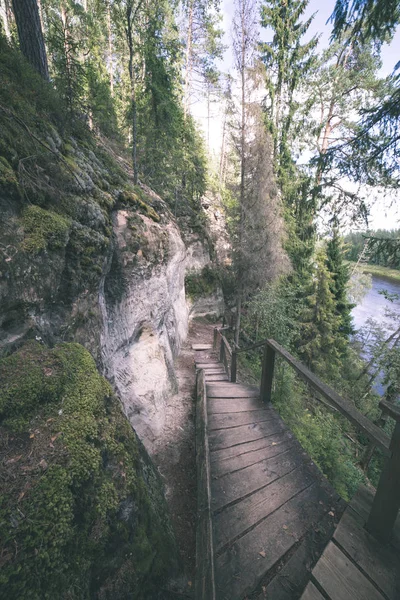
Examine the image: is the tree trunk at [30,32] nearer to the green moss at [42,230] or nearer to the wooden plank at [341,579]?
the green moss at [42,230]

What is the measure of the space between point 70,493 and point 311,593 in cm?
190

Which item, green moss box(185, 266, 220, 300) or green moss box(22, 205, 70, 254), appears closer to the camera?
green moss box(22, 205, 70, 254)

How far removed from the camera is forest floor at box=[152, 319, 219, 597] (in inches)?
124

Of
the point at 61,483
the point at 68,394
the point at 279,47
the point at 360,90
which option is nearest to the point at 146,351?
the point at 68,394

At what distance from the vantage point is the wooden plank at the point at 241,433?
344cm

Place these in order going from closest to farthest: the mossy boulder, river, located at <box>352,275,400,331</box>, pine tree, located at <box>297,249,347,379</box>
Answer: the mossy boulder → pine tree, located at <box>297,249,347,379</box> → river, located at <box>352,275,400,331</box>

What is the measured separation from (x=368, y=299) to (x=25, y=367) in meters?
41.8

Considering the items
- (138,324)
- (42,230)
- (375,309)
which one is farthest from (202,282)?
(375,309)

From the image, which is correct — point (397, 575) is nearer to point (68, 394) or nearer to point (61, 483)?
point (61, 483)

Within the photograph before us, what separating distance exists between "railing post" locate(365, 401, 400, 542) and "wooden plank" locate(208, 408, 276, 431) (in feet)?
6.18

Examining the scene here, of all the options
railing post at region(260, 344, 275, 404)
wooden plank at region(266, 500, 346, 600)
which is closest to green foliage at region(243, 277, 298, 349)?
railing post at region(260, 344, 275, 404)

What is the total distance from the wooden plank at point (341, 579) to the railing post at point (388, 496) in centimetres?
37

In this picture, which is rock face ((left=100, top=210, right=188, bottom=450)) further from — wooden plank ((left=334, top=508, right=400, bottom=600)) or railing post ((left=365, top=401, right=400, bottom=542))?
railing post ((left=365, top=401, right=400, bottom=542))

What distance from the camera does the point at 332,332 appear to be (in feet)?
50.3
